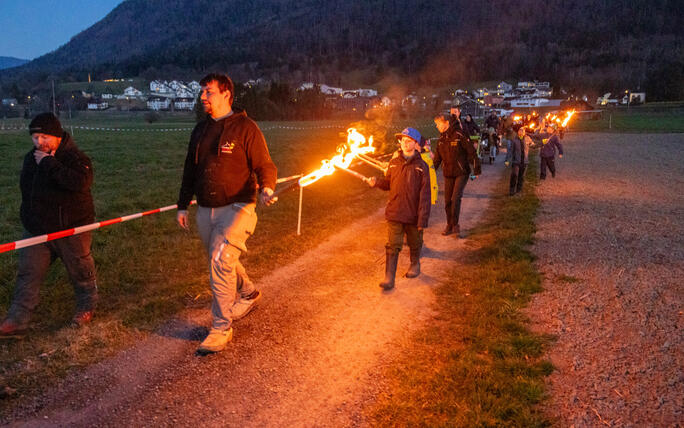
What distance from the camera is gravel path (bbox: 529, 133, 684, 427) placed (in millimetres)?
3938

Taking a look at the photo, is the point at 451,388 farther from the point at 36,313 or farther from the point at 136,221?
the point at 136,221

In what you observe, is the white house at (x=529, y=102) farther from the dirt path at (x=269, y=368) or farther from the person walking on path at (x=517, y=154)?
the dirt path at (x=269, y=368)

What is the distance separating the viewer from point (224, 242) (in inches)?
177

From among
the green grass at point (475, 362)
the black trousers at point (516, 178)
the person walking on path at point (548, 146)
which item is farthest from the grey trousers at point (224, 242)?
the person walking on path at point (548, 146)

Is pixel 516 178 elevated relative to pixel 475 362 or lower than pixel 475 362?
elevated

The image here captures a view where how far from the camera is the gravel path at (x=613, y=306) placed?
12.9ft

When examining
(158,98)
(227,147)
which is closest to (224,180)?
(227,147)

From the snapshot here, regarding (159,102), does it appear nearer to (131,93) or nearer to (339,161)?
(131,93)

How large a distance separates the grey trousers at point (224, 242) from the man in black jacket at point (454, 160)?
17.3ft

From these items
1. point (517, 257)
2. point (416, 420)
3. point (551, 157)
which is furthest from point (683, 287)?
point (551, 157)

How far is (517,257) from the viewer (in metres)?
7.66

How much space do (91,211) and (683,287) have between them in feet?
24.2

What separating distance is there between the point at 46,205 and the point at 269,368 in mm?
2801

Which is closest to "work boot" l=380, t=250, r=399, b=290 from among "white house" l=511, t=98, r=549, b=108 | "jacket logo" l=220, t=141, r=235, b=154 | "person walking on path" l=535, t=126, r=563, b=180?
"jacket logo" l=220, t=141, r=235, b=154
